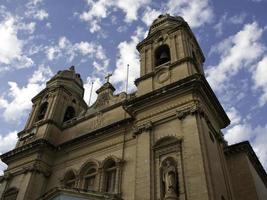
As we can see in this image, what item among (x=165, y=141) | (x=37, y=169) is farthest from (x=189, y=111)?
(x=37, y=169)

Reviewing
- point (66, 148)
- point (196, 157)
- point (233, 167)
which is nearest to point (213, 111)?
point (233, 167)

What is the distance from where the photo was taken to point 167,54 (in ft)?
75.6

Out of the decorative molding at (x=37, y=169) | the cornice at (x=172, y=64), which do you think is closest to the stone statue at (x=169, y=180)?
the cornice at (x=172, y=64)

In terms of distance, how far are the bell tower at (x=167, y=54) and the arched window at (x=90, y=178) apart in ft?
17.3

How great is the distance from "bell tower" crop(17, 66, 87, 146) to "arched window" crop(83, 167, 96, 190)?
4.47 metres

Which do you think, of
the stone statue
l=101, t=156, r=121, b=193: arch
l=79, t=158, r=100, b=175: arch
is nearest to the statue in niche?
the stone statue

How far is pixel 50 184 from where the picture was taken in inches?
861

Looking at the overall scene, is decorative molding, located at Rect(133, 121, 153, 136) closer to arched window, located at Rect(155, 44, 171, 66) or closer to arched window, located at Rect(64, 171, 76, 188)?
arched window, located at Rect(64, 171, 76, 188)

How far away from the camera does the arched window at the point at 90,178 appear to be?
19.9 m

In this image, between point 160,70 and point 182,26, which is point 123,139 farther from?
point 182,26

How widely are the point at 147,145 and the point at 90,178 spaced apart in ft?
15.5

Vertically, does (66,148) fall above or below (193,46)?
below

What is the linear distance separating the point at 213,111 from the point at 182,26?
21.2ft

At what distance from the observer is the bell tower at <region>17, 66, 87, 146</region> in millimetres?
24734
